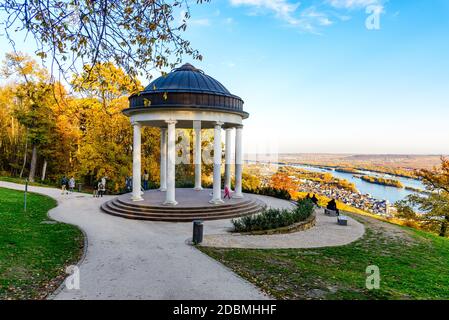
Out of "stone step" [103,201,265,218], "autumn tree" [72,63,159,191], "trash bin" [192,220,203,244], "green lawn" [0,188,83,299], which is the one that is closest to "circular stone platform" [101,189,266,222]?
"stone step" [103,201,265,218]

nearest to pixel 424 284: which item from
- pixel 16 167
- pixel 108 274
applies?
pixel 108 274

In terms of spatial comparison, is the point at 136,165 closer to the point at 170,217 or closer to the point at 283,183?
the point at 170,217

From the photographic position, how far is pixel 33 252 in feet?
31.5

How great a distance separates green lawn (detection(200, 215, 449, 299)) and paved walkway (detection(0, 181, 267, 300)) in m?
0.74

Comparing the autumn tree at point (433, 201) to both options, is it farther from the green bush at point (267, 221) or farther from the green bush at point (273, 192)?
the green bush at point (267, 221)

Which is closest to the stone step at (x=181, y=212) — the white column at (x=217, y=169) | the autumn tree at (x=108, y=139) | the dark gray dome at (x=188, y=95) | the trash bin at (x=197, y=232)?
the white column at (x=217, y=169)

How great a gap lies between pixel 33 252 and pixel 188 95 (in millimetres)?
10388

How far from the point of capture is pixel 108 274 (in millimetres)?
7848

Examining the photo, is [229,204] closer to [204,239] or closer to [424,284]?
[204,239]

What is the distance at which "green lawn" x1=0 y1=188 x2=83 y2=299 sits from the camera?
701 centimetres

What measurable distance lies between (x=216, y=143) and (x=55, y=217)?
32.2ft

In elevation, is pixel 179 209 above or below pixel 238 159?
below

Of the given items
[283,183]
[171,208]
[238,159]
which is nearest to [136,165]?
Result: [171,208]

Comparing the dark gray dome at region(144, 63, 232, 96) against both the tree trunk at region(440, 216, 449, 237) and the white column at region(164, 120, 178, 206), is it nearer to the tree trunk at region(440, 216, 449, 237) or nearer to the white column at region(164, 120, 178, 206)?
the white column at region(164, 120, 178, 206)
